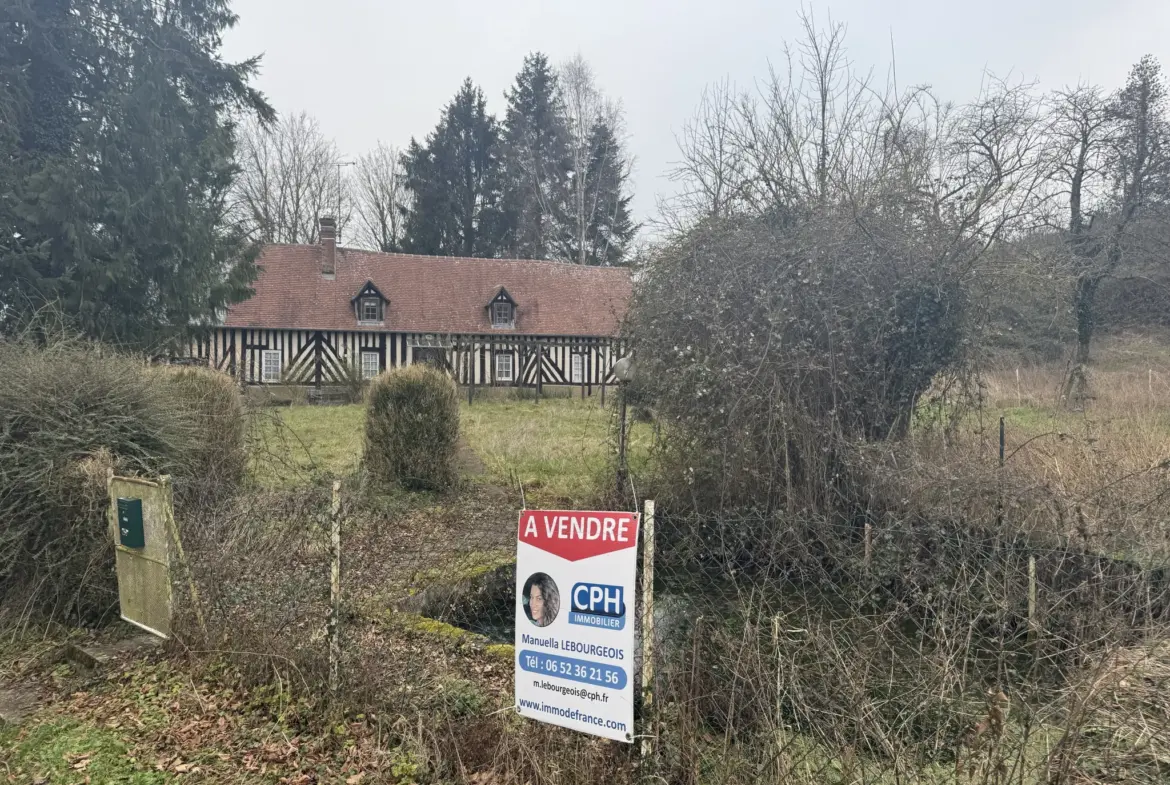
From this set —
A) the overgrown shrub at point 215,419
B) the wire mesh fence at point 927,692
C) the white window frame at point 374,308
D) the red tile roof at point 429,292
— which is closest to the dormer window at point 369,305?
the white window frame at point 374,308

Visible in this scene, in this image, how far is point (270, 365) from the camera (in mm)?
23000

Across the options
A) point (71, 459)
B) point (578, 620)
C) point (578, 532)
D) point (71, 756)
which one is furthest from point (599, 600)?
point (71, 459)

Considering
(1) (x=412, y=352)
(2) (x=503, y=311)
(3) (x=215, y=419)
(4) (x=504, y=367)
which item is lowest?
(3) (x=215, y=419)

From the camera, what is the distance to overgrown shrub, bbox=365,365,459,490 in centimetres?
883

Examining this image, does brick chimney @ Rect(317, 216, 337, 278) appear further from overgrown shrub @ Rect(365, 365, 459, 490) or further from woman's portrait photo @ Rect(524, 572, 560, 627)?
woman's portrait photo @ Rect(524, 572, 560, 627)

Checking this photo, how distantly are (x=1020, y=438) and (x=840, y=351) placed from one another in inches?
156

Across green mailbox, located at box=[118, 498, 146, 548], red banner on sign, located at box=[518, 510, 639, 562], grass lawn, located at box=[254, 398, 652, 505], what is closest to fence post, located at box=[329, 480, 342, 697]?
red banner on sign, located at box=[518, 510, 639, 562]

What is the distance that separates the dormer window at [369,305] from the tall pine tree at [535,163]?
1112 centimetres

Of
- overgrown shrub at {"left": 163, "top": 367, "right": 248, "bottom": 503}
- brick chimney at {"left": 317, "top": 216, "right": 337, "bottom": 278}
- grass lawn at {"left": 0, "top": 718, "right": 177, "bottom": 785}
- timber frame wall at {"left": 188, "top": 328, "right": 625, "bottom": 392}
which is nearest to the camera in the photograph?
grass lawn at {"left": 0, "top": 718, "right": 177, "bottom": 785}

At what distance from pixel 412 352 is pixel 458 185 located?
14.1 metres

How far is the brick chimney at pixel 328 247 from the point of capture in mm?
24812

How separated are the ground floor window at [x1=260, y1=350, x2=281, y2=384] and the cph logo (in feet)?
74.0

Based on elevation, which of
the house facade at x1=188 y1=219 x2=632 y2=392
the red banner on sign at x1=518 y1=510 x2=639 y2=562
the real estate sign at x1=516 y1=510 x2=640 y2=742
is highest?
the house facade at x1=188 y1=219 x2=632 y2=392

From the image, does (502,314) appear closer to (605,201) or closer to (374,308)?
(374,308)
